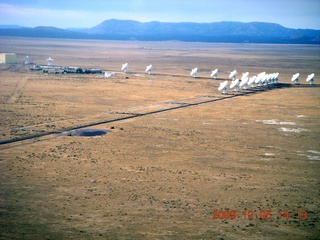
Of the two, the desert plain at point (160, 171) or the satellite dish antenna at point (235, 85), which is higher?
the satellite dish antenna at point (235, 85)

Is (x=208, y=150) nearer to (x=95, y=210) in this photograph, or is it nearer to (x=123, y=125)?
(x=123, y=125)

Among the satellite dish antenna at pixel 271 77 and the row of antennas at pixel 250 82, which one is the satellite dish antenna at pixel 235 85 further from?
the satellite dish antenna at pixel 271 77

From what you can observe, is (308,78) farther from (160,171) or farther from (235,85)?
(160,171)

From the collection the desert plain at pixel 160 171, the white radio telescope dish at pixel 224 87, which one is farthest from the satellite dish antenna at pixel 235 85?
the desert plain at pixel 160 171

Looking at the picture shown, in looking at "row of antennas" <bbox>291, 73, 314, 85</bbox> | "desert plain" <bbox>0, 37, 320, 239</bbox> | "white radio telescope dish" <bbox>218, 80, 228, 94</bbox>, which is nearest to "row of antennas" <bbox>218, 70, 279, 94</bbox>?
"white radio telescope dish" <bbox>218, 80, 228, 94</bbox>

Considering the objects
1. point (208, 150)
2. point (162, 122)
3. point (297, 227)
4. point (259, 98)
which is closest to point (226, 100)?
point (259, 98)

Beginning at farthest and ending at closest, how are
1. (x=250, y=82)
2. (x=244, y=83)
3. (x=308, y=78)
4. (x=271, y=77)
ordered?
(x=308, y=78)
(x=271, y=77)
(x=250, y=82)
(x=244, y=83)

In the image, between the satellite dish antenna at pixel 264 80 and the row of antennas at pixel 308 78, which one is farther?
the row of antennas at pixel 308 78

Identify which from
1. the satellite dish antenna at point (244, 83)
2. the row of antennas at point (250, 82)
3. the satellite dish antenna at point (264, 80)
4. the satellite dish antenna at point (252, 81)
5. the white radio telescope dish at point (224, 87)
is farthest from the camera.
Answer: the satellite dish antenna at point (264, 80)

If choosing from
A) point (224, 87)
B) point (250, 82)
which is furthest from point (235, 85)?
point (250, 82)

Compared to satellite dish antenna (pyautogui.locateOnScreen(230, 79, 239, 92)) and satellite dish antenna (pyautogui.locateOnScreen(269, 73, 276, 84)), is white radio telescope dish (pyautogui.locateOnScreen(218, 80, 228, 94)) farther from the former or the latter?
satellite dish antenna (pyautogui.locateOnScreen(269, 73, 276, 84))
